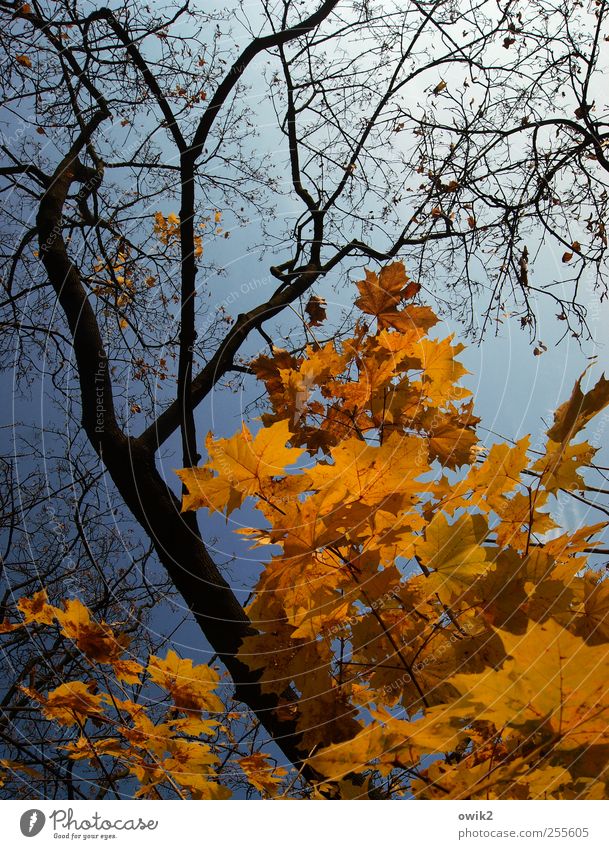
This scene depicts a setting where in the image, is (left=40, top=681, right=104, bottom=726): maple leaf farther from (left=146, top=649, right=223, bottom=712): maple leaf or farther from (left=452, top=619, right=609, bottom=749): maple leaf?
(left=452, top=619, right=609, bottom=749): maple leaf

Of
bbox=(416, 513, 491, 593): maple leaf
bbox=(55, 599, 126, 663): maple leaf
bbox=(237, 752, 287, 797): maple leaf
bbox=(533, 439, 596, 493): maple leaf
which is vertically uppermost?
bbox=(55, 599, 126, 663): maple leaf

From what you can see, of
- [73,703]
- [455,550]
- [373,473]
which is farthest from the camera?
[73,703]

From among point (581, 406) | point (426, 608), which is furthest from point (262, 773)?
point (581, 406)

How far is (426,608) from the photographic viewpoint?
36.7 inches

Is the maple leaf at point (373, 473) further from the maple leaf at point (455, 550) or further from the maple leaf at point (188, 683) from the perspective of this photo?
the maple leaf at point (188, 683)

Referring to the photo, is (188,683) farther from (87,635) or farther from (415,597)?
(415,597)

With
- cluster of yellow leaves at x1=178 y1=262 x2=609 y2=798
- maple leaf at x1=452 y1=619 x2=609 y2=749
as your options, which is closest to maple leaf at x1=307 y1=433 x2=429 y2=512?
cluster of yellow leaves at x1=178 y1=262 x2=609 y2=798

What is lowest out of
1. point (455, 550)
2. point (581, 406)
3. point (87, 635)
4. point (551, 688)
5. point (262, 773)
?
point (551, 688)

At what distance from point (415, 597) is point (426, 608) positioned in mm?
36

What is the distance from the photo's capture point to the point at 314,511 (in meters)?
0.75

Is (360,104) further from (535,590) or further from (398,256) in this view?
(535,590)

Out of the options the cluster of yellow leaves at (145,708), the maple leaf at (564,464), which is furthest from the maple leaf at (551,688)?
the cluster of yellow leaves at (145,708)

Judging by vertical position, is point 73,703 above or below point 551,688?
above

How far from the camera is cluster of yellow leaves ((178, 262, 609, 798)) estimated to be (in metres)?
0.58
